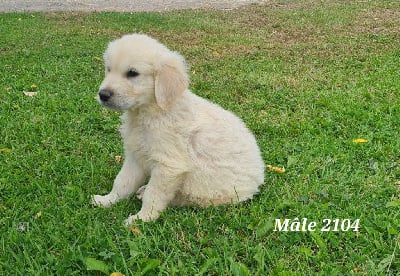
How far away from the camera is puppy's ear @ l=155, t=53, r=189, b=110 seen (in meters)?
3.66

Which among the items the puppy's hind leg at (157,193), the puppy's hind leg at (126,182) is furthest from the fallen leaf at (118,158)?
the puppy's hind leg at (157,193)

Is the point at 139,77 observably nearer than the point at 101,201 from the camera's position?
Yes

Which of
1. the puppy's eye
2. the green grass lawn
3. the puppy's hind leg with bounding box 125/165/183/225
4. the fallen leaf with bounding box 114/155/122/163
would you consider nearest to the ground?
the green grass lawn

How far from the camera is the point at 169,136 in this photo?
12.2 feet

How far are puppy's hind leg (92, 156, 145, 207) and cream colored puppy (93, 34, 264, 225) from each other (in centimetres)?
2

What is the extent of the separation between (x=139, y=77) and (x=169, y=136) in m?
0.48

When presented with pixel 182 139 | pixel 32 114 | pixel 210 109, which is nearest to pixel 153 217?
pixel 182 139

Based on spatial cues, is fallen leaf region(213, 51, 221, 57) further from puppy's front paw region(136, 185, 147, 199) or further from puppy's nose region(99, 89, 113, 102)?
puppy's nose region(99, 89, 113, 102)

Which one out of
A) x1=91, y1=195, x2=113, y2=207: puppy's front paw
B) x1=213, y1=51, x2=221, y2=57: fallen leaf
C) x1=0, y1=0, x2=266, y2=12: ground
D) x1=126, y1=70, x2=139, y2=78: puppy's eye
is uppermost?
x1=126, y1=70, x2=139, y2=78: puppy's eye

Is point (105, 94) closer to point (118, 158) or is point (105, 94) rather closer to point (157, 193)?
point (157, 193)

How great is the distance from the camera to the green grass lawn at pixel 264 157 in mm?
3232

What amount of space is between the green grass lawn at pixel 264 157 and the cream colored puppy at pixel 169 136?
0.16m

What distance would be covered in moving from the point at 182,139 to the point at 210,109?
1.42 feet

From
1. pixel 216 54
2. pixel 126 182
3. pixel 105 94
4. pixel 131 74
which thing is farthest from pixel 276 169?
pixel 216 54
